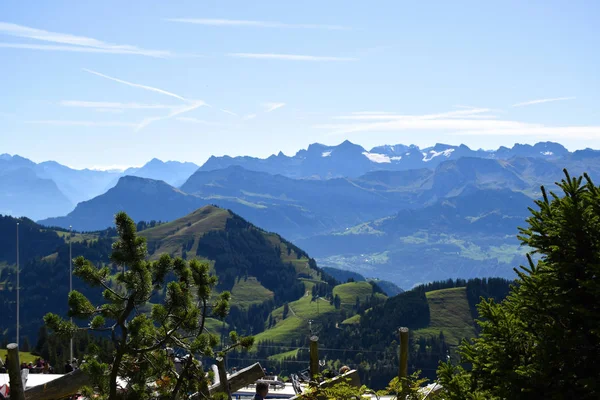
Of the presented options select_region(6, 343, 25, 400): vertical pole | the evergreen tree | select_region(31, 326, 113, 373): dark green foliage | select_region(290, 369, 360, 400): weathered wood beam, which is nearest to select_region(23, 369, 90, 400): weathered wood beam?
select_region(31, 326, 113, 373): dark green foliage

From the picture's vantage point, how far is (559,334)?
8188 mm

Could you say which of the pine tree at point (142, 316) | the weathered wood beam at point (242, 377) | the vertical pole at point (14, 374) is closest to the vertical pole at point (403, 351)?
the weathered wood beam at point (242, 377)

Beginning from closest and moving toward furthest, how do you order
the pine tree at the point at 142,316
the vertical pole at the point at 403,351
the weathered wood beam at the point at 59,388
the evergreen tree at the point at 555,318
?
1. the evergreen tree at the point at 555,318
2. the pine tree at the point at 142,316
3. the weathered wood beam at the point at 59,388
4. the vertical pole at the point at 403,351

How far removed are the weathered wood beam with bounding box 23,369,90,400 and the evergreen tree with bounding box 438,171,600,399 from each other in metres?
8.51

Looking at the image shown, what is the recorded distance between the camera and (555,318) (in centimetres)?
852

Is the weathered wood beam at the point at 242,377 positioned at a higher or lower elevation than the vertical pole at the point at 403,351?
lower

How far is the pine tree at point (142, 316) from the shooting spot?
1020 centimetres

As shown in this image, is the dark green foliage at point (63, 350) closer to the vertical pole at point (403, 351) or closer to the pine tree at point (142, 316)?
the pine tree at point (142, 316)

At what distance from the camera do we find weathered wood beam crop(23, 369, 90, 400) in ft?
45.0

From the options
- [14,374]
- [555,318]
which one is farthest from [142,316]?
[555,318]

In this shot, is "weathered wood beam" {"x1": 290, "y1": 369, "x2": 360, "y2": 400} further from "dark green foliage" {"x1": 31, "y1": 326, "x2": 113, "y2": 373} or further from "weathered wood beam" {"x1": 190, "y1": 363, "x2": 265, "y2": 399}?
"dark green foliage" {"x1": 31, "y1": 326, "x2": 113, "y2": 373}

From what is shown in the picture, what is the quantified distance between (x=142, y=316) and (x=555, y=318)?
595 centimetres

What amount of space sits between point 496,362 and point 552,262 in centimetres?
151

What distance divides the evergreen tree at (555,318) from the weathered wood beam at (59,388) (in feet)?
27.9
